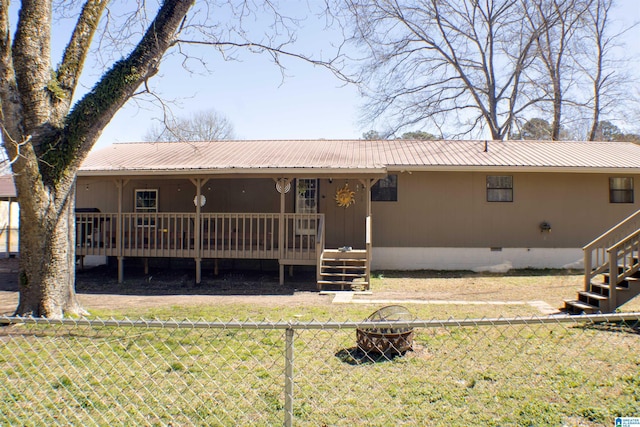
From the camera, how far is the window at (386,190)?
13156 mm

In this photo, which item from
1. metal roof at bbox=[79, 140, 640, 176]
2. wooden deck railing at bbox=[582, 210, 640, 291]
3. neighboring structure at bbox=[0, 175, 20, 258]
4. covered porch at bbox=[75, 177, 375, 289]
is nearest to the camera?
wooden deck railing at bbox=[582, 210, 640, 291]

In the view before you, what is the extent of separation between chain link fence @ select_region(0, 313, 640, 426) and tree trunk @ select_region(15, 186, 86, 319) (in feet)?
2.20

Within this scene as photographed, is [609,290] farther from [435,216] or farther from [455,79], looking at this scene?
[455,79]

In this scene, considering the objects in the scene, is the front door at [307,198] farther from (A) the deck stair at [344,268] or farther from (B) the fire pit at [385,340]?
(B) the fire pit at [385,340]

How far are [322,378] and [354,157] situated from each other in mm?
9160

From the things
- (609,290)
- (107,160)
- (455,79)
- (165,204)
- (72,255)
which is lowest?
(609,290)

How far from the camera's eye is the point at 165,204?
1391 cm

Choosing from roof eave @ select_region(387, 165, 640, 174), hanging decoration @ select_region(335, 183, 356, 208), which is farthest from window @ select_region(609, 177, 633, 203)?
hanging decoration @ select_region(335, 183, 356, 208)

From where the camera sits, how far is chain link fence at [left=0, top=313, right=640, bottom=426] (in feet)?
11.7

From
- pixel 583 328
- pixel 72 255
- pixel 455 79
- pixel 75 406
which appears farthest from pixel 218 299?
pixel 455 79

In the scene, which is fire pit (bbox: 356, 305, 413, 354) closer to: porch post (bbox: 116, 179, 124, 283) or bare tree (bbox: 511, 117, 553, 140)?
porch post (bbox: 116, 179, 124, 283)

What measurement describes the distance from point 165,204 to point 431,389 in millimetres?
11446

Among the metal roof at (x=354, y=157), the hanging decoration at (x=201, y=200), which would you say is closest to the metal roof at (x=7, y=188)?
the metal roof at (x=354, y=157)

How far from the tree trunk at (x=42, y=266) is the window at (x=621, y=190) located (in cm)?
1400
